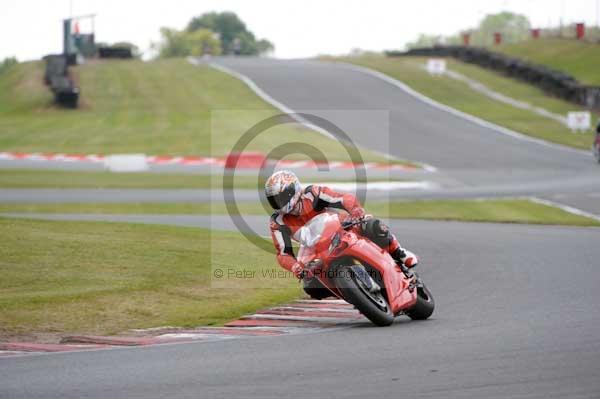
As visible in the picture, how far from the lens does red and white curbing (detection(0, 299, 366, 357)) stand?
30.6 ft

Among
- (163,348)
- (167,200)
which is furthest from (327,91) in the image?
(163,348)

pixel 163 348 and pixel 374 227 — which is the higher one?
pixel 374 227

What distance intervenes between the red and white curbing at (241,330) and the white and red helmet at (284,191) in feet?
3.98

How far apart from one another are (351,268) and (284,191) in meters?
1.00

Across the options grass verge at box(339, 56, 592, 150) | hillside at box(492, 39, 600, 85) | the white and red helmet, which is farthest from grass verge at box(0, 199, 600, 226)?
hillside at box(492, 39, 600, 85)

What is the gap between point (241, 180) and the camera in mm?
31531

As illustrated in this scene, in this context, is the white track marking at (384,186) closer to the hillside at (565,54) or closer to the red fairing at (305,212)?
the red fairing at (305,212)

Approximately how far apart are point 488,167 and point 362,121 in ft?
39.4

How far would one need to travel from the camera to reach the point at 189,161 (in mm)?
36281

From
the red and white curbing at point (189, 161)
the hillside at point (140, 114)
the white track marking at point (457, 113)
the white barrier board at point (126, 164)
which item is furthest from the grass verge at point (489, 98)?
the white barrier board at point (126, 164)

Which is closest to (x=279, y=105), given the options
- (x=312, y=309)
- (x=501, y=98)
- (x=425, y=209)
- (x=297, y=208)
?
(x=501, y=98)

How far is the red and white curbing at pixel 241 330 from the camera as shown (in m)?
9.33

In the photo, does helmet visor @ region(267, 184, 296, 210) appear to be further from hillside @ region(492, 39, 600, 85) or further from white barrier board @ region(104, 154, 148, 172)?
hillside @ region(492, 39, 600, 85)

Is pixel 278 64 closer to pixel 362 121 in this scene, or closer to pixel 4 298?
pixel 362 121
